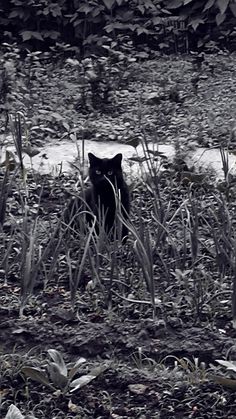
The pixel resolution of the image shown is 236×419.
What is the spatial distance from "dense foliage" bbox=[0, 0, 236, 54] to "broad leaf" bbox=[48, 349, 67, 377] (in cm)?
732

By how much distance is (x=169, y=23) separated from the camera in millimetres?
11367

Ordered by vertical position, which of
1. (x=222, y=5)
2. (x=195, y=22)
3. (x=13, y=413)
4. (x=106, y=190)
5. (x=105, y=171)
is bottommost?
(x=13, y=413)

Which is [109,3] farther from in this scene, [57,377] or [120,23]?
[57,377]

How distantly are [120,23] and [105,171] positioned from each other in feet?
18.4

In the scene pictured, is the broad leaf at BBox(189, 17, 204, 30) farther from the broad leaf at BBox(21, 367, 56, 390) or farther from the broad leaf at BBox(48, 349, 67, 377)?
the broad leaf at BBox(21, 367, 56, 390)

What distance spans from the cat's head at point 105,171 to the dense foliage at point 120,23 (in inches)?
204

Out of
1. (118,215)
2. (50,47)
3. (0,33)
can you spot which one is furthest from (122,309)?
(0,33)

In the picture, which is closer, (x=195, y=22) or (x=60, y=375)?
(x=60, y=375)

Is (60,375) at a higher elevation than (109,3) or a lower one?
lower

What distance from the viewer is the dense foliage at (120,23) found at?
439 inches

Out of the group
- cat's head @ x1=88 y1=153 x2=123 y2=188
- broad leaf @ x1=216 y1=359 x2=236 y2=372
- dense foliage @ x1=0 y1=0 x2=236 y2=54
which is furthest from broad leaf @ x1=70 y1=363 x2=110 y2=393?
dense foliage @ x1=0 y1=0 x2=236 y2=54

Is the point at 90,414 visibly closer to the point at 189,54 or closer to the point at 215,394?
the point at 215,394

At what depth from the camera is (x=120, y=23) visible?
37.0ft

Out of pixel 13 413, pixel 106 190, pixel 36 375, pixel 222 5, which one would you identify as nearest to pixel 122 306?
pixel 36 375
